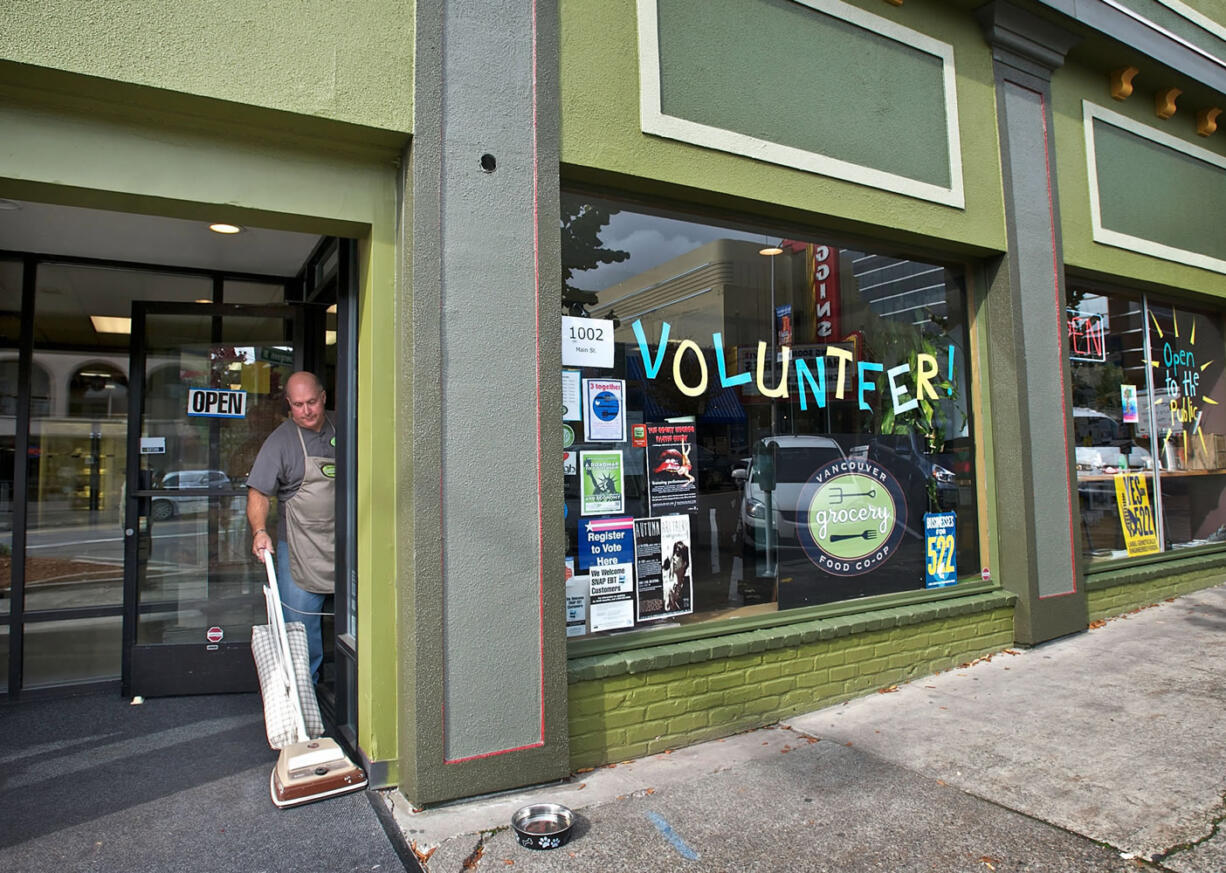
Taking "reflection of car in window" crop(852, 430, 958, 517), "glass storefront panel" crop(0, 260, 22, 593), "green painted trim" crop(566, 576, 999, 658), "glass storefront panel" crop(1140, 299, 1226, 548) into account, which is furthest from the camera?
"glass storefront panel" crop(1140, 299, 1226, 548)

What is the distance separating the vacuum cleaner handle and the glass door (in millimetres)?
1293

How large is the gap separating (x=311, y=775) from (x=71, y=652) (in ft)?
11.2

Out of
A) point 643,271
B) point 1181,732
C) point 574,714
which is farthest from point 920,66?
point 574,714

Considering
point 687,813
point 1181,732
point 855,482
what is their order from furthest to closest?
point 855,482
point 1181,732
point 687,813

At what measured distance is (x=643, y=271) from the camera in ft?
14.7

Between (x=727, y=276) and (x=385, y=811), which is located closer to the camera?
(x=385, y=811)

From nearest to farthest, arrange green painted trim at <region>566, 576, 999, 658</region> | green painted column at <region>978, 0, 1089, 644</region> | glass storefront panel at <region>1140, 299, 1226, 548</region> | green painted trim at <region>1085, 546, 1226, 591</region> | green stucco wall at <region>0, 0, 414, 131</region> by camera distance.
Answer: green stucco wall at <region>0, 0, 414, 131</region> < green painted trim at <region>566, 576, 999, 658</region> < green painted column at <region>978, 0, 1089, 644</region> < green painted trim at <region>1085, 546, 1226, 591</region> < glass storefront panel at <region>1140, 299, 1226, 548</region>

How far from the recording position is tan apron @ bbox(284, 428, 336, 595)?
4.54m

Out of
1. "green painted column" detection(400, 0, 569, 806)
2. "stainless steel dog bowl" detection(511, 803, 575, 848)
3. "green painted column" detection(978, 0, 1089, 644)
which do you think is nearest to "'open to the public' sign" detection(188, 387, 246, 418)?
"green painted column" detection(400, 0, 569, 806)

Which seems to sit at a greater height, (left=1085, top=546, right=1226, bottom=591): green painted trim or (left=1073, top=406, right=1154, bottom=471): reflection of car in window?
(left=1073, top=406, right=1154, bottom=471): reflection of car in window

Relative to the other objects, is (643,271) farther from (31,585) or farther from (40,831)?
(31,585)

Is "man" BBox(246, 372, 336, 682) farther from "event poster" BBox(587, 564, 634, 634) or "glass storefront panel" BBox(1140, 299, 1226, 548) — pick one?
"glass storefront panel" BBox(1140, 299, 1226, 548)

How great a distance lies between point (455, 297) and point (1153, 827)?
144 inches

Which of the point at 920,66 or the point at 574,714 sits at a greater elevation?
the point at 920,66
